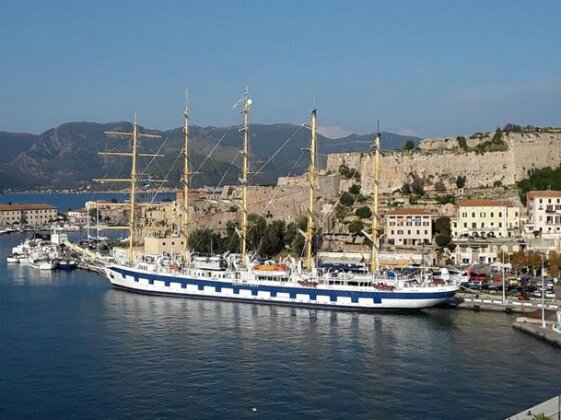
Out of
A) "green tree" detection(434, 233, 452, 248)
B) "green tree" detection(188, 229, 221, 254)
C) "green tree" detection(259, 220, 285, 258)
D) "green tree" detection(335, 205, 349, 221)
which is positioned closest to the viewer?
"green tree" detection(434, 233, 452, 248)

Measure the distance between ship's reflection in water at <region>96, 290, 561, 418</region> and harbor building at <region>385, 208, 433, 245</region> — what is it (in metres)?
12.5

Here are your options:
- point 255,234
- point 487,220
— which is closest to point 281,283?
point 255,234

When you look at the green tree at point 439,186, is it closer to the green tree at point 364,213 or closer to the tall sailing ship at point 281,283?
the green tree at point 364,213

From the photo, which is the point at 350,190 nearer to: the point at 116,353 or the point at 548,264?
the point at 548,264

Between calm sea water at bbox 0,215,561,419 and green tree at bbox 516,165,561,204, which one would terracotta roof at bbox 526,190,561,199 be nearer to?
green tree at bbox 516,165,561,204

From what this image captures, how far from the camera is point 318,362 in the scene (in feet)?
73.8

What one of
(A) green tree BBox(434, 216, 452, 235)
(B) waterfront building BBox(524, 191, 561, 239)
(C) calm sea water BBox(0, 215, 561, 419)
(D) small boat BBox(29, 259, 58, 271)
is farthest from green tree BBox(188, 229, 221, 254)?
(B) waterfront building BBox(524, 191, 561, 239)

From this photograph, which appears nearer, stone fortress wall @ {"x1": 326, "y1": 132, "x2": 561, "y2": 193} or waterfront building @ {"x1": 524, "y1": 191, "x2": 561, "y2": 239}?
waterfront building @ {"x1": 524, "y1": 191, "x2": 561, "y2": 239}

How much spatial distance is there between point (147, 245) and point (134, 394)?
30.5 m

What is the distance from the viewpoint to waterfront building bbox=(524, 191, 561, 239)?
41.2 meters

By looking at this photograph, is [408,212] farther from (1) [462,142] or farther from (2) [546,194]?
(1) [462,142]

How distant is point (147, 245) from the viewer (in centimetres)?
4944

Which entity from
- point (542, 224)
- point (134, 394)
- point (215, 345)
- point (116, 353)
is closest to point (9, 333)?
point (116, 353)

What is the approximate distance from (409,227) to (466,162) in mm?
8080
